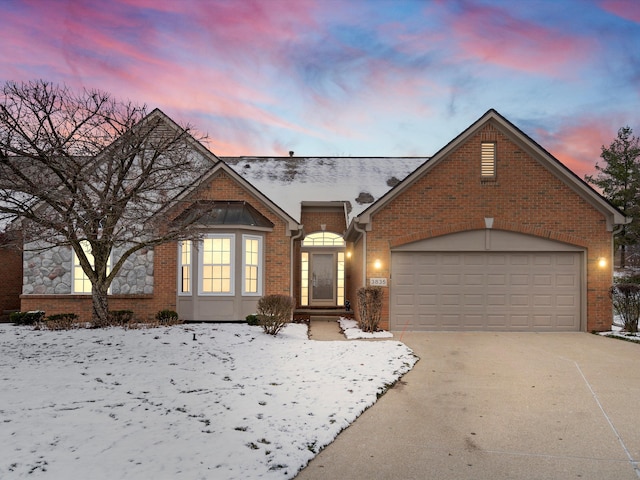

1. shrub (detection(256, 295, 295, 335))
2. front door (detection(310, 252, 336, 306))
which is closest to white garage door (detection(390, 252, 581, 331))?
shrub (detection(256, 295, 295, 335))

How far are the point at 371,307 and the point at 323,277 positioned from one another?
6351 millimetres

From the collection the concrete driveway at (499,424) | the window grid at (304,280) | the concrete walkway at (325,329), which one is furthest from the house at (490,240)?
the window grid at (304,280)

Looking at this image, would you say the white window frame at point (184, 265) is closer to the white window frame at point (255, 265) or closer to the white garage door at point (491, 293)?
the white window frame at point (255, 265)

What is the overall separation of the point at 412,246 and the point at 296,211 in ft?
20.4

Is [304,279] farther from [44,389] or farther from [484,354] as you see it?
[44,389]

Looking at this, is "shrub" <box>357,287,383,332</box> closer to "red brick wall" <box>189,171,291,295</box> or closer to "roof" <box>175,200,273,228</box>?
"red brick wall" <box>189,171,291,295</box>

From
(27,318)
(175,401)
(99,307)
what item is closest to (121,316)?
(99,307)

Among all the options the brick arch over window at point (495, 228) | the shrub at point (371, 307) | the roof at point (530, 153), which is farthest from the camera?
the brick arch over window at point (495, 228)

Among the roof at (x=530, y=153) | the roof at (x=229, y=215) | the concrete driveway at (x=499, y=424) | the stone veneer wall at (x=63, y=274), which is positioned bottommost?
the concrete driveway at (x=499, y=424)

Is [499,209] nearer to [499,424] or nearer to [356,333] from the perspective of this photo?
[356,333]

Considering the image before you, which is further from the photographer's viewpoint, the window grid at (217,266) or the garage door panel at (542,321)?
the window grid at (217,266)

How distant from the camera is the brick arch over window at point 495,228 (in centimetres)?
1445

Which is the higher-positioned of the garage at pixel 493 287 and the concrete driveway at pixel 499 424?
the garage at pixel 493 287

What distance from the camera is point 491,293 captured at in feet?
47.7
